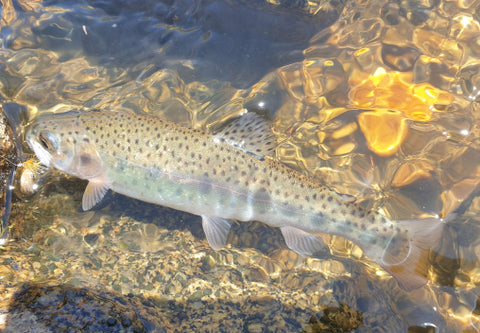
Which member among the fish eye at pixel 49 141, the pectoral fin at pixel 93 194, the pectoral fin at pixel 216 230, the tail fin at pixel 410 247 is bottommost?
the pectoral fin at pixel 216 230

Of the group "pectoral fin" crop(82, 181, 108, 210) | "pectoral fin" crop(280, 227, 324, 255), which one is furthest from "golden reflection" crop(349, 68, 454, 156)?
"pectoral fin" crop(82, 181, 108, 210)

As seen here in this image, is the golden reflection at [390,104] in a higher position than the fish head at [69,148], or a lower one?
higher

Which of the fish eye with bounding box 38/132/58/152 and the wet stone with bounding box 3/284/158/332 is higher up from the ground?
the fish eye with bounding box 38/132/58/152

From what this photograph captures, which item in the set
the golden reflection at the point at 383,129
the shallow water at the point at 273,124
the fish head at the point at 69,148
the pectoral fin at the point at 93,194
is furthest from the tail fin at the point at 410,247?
the fish head at the point at 69,148

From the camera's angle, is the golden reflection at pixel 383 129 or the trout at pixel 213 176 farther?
the golden reflection at pixel 383 129

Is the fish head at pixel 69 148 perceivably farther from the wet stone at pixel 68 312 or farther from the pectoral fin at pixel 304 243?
the pectoral fin at pixel 304 243

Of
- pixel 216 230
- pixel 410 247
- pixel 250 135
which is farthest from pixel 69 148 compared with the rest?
pixel 410 247

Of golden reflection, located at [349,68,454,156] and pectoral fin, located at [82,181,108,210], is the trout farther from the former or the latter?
golden reflection, located at [349,68,454,156]
